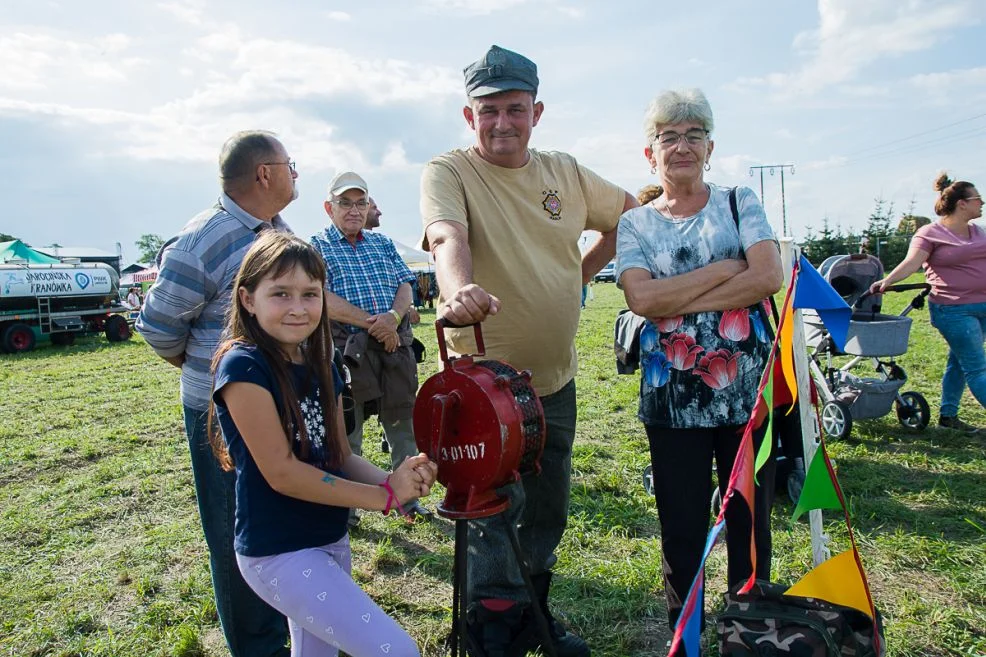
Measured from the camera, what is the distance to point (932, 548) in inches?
141

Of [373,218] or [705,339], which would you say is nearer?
[705,339]

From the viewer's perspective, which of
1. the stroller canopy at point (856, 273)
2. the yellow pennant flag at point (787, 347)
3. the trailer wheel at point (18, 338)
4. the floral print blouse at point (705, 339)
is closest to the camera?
the yellow pennant flag at point (787, 347)

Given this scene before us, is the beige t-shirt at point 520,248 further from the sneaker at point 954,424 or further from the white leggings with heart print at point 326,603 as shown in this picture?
the sneaker at point 954,424

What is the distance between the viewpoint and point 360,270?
4391 mm

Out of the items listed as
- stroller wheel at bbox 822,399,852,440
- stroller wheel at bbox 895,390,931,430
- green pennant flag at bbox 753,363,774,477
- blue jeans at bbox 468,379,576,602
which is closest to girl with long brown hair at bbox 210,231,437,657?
blue jeans at bbox 468,379,576,602

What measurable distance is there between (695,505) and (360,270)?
265 cm

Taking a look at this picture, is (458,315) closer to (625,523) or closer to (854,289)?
(625,523)

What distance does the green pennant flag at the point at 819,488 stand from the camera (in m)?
Answer: 2.26

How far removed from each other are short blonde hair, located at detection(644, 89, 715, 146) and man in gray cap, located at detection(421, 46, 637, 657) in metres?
0.47

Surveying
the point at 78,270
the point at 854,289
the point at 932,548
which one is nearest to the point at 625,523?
the point at 932,548

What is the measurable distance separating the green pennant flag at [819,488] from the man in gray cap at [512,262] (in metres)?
0.95

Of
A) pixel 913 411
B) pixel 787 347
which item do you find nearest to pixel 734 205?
pixel 787 347

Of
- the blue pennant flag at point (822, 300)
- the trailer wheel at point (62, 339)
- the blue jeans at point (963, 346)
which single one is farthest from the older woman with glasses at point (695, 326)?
the trailer wheel at point (62, 339)

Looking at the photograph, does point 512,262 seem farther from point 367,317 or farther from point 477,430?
point 367,317
